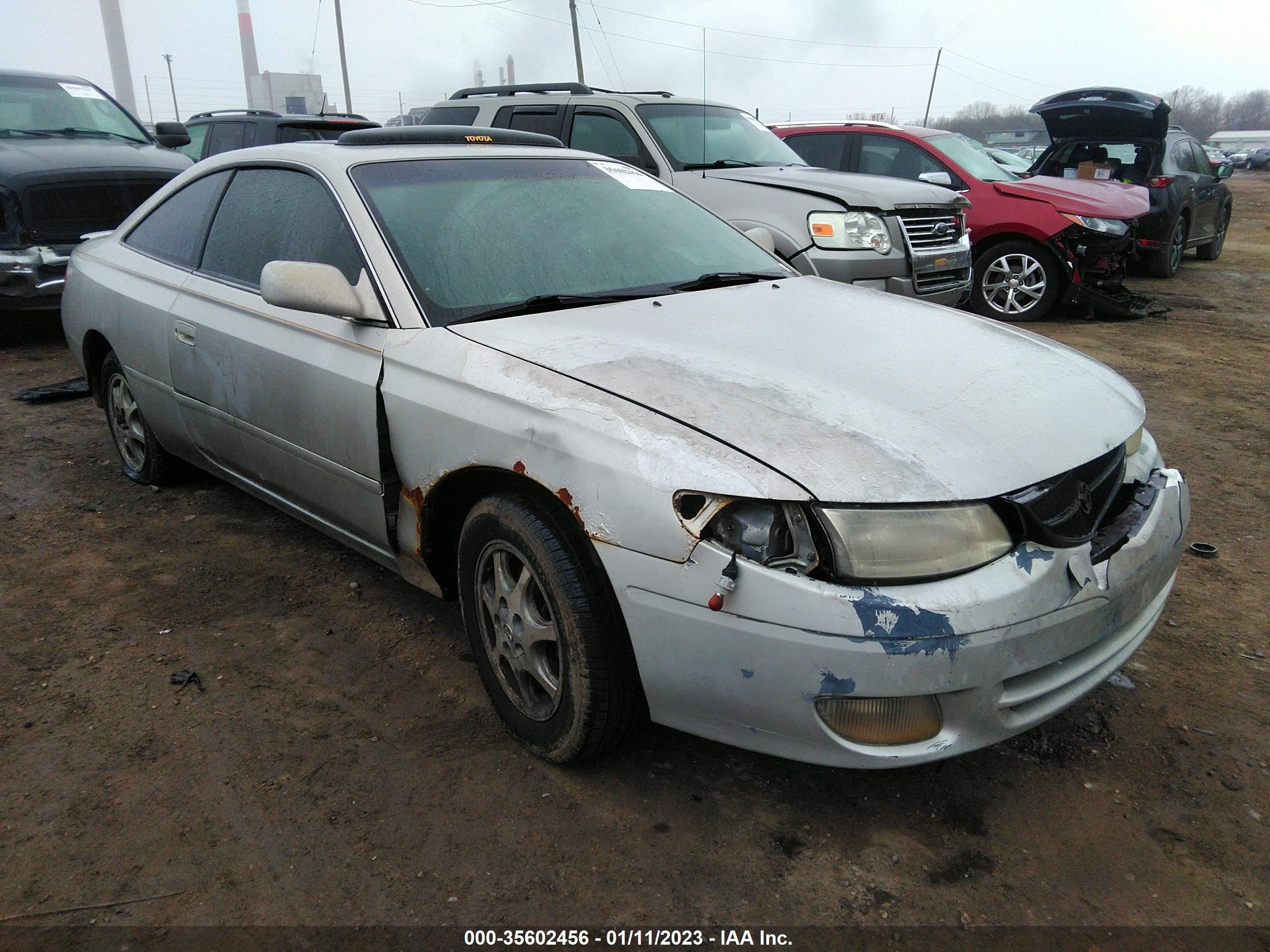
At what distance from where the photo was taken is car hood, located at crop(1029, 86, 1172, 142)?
32.6ft

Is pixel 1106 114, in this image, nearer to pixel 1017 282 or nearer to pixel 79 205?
pixel 1017 282

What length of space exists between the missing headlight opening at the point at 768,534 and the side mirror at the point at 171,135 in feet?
Result: 28.7

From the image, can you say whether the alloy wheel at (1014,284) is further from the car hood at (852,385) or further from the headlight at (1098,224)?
the car hood at (852,385)

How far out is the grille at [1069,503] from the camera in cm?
199

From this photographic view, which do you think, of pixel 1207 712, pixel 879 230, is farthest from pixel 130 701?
pixel 879 230

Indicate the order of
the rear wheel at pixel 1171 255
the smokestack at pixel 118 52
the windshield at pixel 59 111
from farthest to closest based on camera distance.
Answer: the smokestack at pixel 118 52
the rear wheel at pixel 1171 255
the windshield at pixel 59 111

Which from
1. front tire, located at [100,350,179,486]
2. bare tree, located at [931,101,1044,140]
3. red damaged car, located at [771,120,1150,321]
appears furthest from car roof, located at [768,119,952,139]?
bare tree, located at [931,101,1044,140]

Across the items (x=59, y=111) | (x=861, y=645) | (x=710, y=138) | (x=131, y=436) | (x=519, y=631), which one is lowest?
(x=131, y=436)

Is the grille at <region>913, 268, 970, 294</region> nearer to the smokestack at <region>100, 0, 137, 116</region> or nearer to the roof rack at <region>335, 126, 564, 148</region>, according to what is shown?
the roof rack at <region>335, 126, 564, 148</region>

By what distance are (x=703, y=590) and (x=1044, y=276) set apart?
7.72m

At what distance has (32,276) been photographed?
6.71 metres

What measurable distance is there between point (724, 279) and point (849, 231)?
336 centimetres

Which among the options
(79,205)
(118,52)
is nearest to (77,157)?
(79,205)

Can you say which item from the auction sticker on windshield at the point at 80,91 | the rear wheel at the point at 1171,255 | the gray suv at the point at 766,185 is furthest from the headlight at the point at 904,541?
the rear wheel at the point at 1171,255
